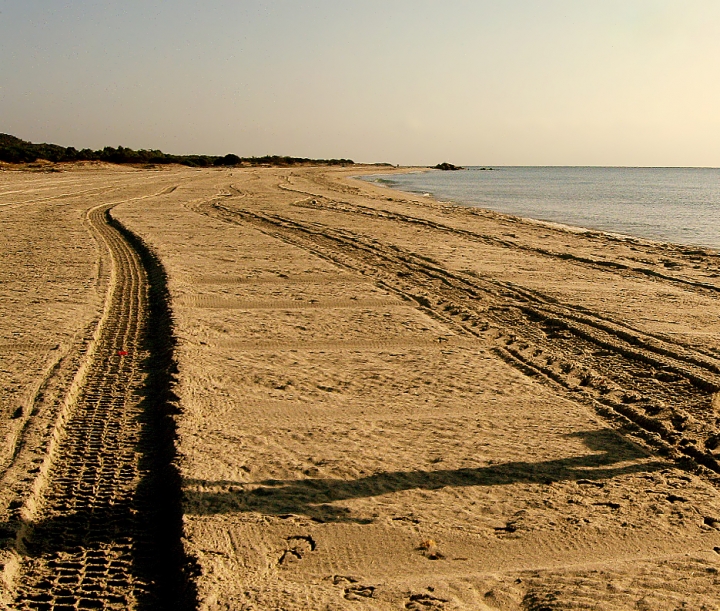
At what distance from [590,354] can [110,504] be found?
4163mm

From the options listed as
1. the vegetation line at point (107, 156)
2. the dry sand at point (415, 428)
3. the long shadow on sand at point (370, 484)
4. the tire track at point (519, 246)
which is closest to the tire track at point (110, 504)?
the dry sand at point (415, 428)

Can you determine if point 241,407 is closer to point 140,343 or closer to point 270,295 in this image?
point 140,343

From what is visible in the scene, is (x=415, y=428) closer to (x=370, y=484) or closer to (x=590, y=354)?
(x=370, y=484)

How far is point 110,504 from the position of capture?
344 centimetres

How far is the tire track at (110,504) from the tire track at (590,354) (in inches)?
108

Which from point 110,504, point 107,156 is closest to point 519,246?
point 110,504

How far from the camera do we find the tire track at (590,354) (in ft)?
15.1

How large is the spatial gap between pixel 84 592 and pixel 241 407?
202cm

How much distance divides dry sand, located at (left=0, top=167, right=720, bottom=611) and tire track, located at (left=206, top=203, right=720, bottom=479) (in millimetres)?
28

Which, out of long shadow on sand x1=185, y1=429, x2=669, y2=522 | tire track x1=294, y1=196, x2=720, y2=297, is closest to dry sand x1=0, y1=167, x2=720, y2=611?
long shadow on sand x1=185, y1=429, x2=669, y2=522

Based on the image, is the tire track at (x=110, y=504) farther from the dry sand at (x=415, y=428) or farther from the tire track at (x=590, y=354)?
the tire track at (x=590, y=354)

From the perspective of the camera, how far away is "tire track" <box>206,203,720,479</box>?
4.60 meters

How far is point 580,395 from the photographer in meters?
5.14

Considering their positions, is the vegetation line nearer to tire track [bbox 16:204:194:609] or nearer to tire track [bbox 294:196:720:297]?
tire track [bbox 294:196:720:297]
